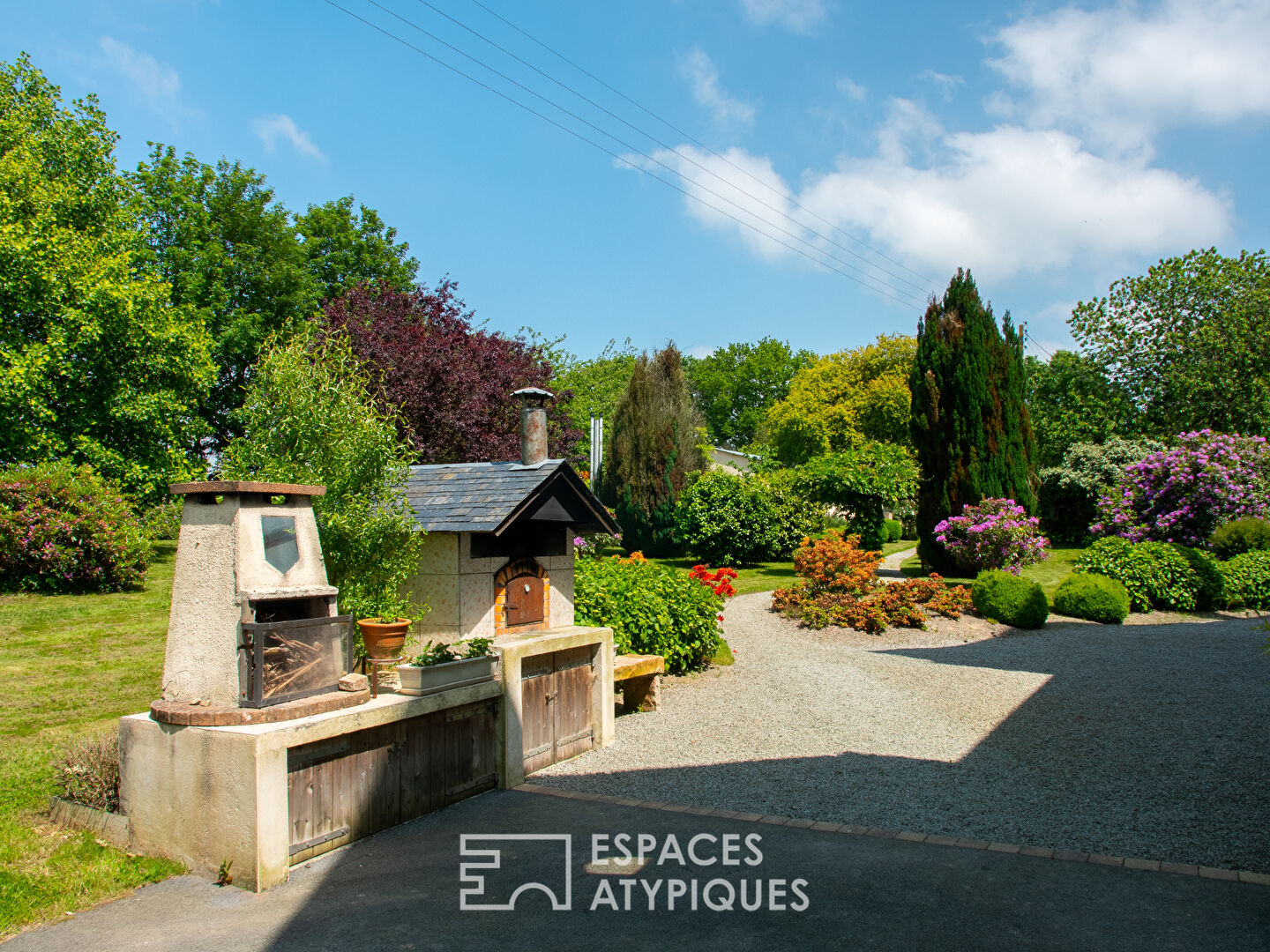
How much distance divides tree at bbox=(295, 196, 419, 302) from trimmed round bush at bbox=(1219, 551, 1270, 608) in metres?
Answer: 26.9

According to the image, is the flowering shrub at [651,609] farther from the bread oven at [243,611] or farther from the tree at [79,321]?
the tree at [79,321]

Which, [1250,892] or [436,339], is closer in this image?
[1250,892]

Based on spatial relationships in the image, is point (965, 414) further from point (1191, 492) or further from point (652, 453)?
point (652, 453)

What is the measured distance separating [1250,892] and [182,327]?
21497 millimetres

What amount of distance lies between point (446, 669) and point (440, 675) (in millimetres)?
63

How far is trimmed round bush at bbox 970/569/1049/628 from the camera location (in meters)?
14.1

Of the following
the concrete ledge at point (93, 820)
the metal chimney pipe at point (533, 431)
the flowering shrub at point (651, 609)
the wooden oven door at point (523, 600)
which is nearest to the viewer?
the concrete ledge at point (93, 820)

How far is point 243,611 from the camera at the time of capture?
5117mm

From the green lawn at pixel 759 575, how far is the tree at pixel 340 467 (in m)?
8.37

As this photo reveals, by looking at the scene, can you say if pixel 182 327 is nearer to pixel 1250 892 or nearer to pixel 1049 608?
pixel 1049 608

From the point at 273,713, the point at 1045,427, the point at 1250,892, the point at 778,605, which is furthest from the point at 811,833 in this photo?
the point at 1045,427

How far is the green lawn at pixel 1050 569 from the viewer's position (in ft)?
59.6

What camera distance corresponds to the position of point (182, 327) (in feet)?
64.8

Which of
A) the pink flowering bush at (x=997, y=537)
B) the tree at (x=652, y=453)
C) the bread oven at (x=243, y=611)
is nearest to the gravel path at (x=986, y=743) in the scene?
the bread oven at (x=243, y=611)
